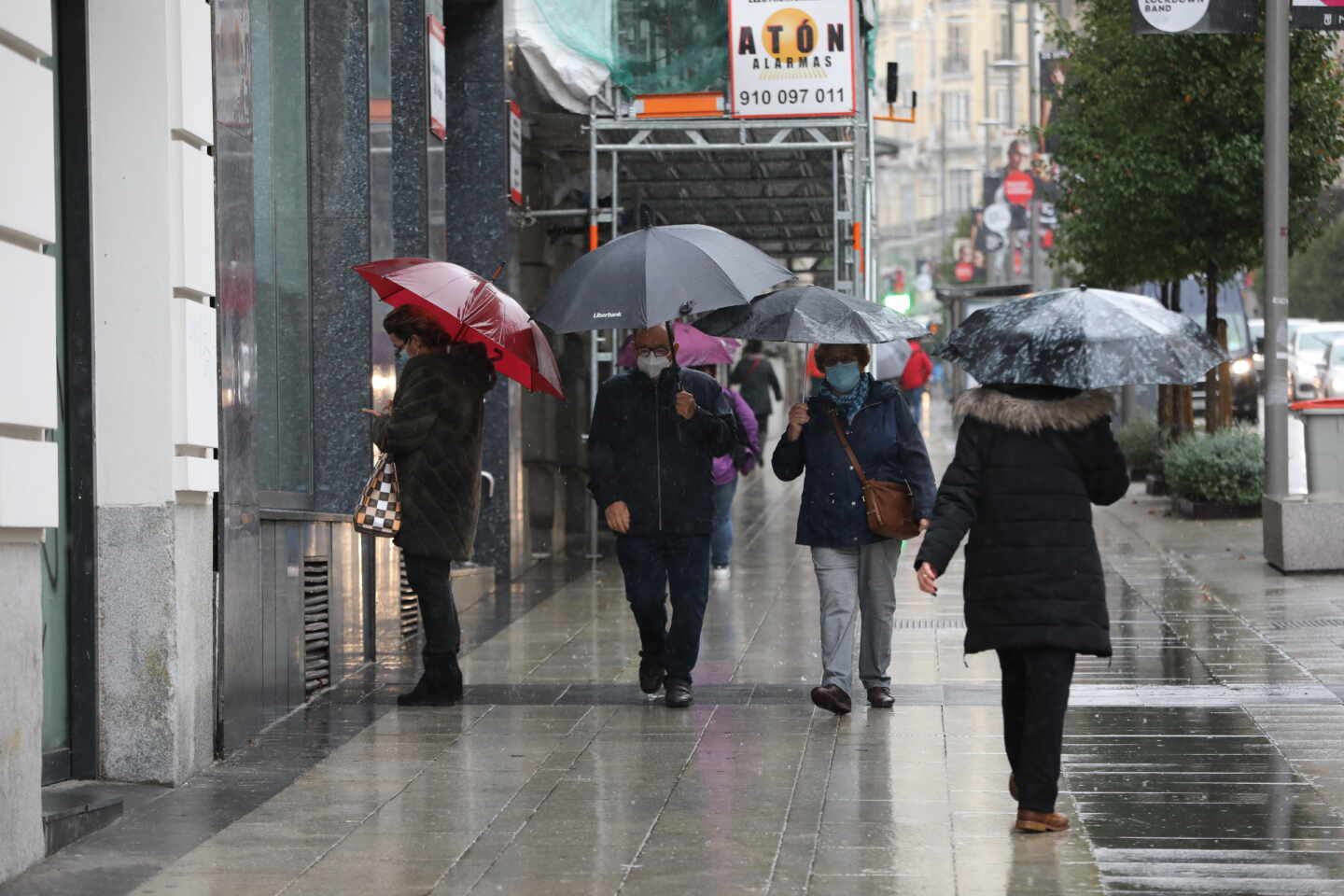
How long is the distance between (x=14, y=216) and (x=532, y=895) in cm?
239

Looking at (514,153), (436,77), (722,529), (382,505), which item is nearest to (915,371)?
(722,529)

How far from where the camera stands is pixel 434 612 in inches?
356

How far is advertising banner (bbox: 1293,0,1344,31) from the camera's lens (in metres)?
13.5

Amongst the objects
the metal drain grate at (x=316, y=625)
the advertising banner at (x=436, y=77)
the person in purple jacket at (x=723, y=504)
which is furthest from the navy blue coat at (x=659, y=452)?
the person in purple jacket at (x=723, y=504)

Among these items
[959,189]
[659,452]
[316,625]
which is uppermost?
[959,189]

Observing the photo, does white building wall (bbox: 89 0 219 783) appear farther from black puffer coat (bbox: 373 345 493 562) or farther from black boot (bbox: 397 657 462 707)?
black boot (bbox: 397 657 462 707)

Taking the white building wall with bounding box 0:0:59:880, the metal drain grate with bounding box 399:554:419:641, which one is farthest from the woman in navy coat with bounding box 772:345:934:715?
the white building wall with bounding box 0:0:59:880

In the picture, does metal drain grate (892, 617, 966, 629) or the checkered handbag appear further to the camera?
metal drain grate (892, 617, 966, 629)

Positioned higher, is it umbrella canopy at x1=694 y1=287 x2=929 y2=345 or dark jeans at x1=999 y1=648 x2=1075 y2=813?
umbrella canopy at x1=694 y1=287 x2=929 y2=345

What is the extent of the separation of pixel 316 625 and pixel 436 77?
4078 millimetres

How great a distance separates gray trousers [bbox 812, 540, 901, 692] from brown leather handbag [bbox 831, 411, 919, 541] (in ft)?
0.61

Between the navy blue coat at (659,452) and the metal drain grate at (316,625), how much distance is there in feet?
4.53

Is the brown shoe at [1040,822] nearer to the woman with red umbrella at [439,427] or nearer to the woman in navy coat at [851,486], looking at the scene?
the woman in navy coat at [851,486]

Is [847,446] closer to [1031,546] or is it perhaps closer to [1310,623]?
[1031,546]
